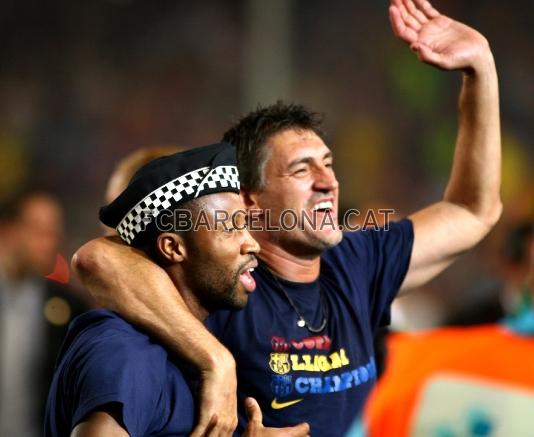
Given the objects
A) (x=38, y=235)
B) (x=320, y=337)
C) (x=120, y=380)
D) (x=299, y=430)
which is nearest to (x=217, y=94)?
(x=38, y=235)

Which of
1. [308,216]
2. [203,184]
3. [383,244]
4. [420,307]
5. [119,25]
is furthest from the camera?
[119,25]

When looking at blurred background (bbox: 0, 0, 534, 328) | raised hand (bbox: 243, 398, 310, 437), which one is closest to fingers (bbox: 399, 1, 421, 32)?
raised hand (bbox: 243, 398, 310, 437)

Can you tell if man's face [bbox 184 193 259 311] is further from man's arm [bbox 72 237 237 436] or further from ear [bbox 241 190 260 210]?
ear [bbox 241 190 260 210]

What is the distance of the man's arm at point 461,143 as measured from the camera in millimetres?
3322

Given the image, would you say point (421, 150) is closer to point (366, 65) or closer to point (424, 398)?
point (366, 65)

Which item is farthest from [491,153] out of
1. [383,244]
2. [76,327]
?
[76,327]

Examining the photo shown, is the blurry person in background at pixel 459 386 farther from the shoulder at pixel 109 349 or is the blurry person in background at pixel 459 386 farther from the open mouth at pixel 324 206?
the shoulder at pixel 109 349

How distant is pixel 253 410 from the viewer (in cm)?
273

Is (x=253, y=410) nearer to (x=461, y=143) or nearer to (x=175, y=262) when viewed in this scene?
(x=175, y=262)

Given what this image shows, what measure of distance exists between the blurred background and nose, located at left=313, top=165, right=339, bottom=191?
186 inches

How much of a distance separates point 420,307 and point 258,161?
4.78 m

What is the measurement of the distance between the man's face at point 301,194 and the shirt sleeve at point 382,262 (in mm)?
254

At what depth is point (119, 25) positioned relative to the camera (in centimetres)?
830

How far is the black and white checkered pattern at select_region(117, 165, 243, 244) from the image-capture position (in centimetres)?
274
